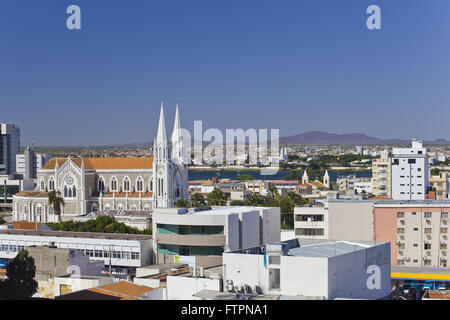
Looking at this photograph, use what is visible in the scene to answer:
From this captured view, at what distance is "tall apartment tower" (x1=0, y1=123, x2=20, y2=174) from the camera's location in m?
143

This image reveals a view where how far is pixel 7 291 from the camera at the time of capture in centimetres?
2233

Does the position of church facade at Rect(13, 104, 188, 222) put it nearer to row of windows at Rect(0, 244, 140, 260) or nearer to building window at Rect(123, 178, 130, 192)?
building window at Rect(123, 178, 130, 192)

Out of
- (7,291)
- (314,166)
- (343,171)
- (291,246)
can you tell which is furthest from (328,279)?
(343,171)

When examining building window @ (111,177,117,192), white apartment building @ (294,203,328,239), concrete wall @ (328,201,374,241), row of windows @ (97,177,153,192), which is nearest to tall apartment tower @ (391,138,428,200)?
row of windows @ (97,177,153,192)

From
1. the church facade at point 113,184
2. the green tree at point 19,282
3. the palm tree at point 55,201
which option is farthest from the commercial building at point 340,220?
the palm tree at point 55,201

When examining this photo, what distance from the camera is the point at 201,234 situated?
28.2 meters

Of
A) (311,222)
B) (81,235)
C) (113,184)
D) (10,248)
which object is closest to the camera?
(311,222)

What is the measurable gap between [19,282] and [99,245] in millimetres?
12682

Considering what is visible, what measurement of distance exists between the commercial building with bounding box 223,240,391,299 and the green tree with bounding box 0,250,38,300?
823 cm

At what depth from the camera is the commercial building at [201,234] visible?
91.9 feet

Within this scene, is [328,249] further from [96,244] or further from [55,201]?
[55,201]

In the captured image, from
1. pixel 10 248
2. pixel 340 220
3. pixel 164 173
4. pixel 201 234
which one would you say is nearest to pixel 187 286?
pixel 201 234

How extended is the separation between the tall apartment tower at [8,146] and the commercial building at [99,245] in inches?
4251

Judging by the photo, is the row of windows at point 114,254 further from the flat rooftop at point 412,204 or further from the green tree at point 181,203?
the green tree at point 181,203
